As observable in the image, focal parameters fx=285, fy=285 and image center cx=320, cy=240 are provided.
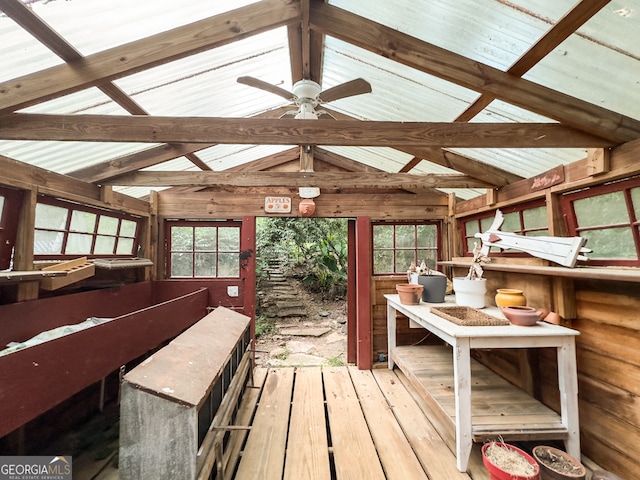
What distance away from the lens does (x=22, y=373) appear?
4.36 ft

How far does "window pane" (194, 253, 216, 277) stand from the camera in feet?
12.8

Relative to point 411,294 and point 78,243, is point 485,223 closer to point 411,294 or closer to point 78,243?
point 411,294

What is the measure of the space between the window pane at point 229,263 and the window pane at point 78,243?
1420 millimetres

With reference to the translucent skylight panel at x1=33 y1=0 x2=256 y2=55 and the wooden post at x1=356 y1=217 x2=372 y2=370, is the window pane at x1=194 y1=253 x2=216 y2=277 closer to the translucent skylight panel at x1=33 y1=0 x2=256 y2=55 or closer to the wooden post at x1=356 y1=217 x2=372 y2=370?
the wooden post at x1=356 y1=217 x2=372 y2=370

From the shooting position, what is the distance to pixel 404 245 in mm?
4082

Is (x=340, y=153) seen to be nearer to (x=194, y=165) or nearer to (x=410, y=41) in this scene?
(x=194, y=165)

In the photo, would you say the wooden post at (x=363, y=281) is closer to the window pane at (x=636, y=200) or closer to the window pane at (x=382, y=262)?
the window pane at (x=382, y=262)

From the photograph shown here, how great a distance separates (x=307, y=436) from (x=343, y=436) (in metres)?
0.29

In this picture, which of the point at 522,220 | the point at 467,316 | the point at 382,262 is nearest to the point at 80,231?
the point at 382,262

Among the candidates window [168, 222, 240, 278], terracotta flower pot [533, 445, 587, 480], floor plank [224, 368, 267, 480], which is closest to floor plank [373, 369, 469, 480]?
terracotta flower pot [533, 445, 587, 480]

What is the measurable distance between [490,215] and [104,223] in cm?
431

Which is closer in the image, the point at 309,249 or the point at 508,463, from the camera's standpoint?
the point at 508,463

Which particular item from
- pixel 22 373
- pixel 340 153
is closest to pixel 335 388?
pixel 22 373

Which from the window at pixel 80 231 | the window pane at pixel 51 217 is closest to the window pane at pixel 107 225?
the window at pixel 80 231
